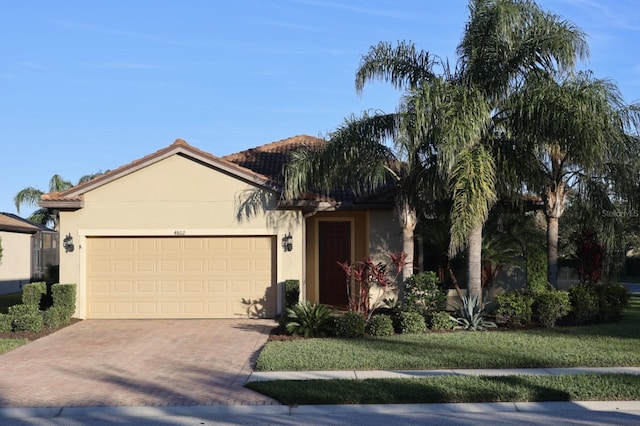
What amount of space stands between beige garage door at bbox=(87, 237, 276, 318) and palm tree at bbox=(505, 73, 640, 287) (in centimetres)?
673

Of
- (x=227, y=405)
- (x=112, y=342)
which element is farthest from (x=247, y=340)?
(x=227, y=405)

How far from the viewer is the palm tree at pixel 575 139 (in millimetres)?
12516

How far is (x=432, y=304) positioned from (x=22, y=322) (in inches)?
350

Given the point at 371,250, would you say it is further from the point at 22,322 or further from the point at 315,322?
the point at 22,322

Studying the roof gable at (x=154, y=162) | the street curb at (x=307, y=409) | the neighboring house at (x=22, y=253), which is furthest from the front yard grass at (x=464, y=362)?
the neighboring house at (x=22, y=253)

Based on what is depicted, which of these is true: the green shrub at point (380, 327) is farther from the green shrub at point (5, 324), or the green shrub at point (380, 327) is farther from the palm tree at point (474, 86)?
the green shrub at point (5, 324)

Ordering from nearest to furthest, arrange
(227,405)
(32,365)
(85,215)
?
(227,405) → (32,365) → (85,215)

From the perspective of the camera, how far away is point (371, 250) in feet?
57.0

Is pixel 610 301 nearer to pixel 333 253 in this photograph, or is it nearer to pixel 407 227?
pixel 407 227

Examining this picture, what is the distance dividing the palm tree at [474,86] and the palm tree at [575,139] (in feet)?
1.77

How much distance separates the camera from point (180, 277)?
16172mm

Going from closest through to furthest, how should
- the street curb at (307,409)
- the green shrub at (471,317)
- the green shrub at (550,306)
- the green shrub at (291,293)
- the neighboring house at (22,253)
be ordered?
the street curb at (307,409), the green shrub at (471,317), the green shrub at (550,306), the green shrub at (291,293), the neighboring house at (22,253)

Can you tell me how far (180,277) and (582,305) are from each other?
31.3 feet

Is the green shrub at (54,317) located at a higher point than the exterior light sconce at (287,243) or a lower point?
lower
